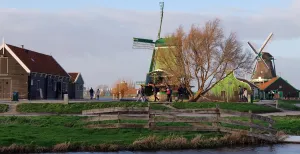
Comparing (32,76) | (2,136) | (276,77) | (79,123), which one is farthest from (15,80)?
(276,77)

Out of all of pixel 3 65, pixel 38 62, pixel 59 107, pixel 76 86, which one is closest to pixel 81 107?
pixel 59 107

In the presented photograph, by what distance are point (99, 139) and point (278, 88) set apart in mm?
78632

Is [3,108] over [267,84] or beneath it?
beneath

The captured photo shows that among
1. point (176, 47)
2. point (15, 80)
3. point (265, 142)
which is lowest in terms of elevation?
point (265, 142)

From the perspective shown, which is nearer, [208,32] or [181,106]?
[181,106]

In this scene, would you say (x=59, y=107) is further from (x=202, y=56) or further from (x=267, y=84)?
(x=267, y=84)

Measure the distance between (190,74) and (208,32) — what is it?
4721 mm

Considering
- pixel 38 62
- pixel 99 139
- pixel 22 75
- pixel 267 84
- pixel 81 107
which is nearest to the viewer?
pixel 99 139

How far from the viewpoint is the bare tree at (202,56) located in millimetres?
45938

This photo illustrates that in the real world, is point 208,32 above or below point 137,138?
above

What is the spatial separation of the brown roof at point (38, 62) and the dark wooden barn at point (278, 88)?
1686 inches

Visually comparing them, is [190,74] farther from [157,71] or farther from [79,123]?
[79,123]

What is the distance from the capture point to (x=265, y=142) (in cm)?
1973

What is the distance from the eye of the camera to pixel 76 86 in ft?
226
